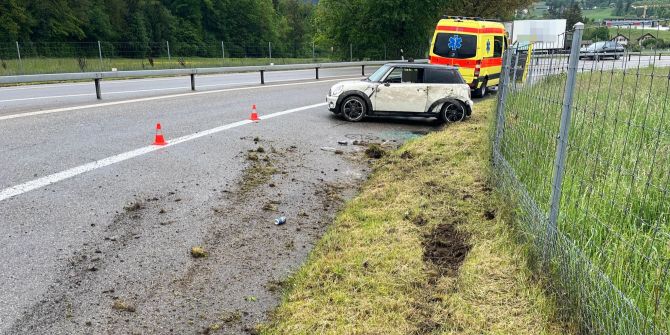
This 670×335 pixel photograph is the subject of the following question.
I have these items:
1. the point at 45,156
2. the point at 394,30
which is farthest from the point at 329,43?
the point at 45,156

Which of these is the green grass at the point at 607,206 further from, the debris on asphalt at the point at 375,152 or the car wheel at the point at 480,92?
the car wheel at the point at 480,92

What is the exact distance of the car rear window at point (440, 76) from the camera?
11.5m

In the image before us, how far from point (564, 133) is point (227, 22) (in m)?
86.9

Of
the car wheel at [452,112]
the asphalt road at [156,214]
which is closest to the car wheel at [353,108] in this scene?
the asphalt road at [156,214]

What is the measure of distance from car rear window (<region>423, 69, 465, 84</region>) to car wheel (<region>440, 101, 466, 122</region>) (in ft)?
1.67

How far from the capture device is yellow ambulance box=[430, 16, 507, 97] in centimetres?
1625

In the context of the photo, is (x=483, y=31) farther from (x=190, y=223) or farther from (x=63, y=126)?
(x=190, y=223)

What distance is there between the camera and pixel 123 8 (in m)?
70.0

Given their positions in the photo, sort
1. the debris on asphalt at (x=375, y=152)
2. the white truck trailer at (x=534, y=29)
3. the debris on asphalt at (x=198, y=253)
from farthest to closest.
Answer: the white truck trailer at (x=534, y=29)
the debris on asphalt at (x=375, y=152)
the debris on asphalt at (x=198, y=253)

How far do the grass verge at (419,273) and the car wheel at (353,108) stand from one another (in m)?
5.50

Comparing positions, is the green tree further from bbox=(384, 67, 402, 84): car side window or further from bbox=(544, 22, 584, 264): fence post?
bbox=(544, 22, 584, 264): fence post

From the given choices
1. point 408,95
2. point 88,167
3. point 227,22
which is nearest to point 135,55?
point 408,95

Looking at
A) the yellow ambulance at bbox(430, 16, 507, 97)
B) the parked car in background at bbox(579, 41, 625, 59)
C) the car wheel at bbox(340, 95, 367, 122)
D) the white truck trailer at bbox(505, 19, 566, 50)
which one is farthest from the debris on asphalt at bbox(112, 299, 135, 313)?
the white truck trailer at bbox(505, 19, 566, 50)

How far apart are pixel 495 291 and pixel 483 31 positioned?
14.4 m
